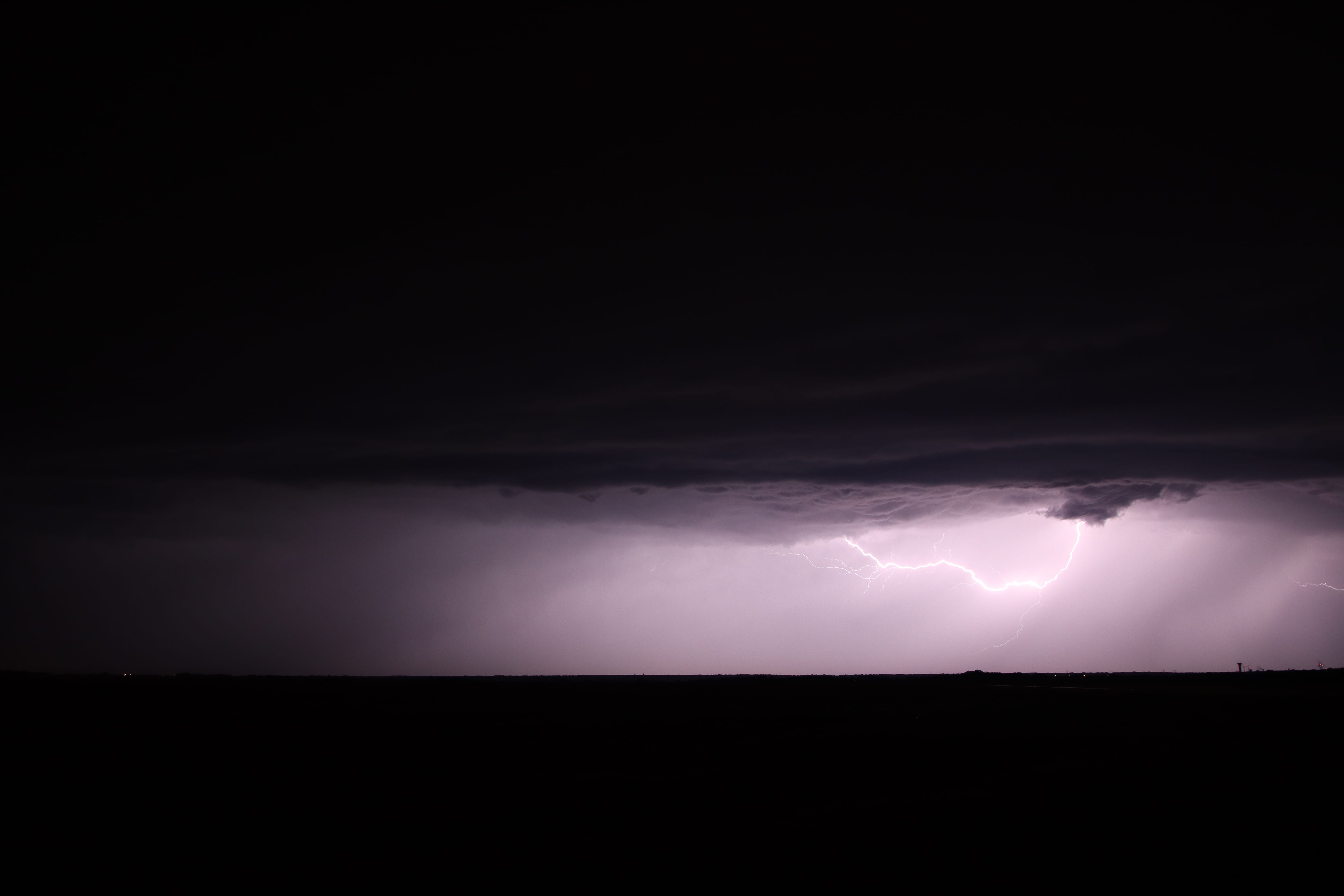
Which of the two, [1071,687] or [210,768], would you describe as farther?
[1071,687]

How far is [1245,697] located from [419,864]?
5939 centimetres

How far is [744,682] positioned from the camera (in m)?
112

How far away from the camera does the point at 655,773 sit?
19.1 m

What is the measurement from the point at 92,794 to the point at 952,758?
19.7 meters

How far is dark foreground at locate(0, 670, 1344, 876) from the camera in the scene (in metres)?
13.6

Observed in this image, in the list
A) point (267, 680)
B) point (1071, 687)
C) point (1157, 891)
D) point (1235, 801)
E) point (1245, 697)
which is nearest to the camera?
point (1157, 891)

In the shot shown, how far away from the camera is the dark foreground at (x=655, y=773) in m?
13.6

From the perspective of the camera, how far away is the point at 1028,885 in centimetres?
1012

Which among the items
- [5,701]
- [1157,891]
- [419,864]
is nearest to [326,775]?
[419,864]

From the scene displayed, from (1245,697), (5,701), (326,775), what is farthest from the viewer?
(1245,697)

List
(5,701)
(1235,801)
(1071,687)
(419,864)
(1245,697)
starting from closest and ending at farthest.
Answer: (419,864) → (1235,801) → (5,701) → (1245,697) → (1071,687)

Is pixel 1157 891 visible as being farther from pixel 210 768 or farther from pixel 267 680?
pixel 267 680

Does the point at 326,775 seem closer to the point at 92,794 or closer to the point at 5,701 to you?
the point at 92,794

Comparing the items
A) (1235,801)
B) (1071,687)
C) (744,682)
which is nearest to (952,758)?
(1235,801)
